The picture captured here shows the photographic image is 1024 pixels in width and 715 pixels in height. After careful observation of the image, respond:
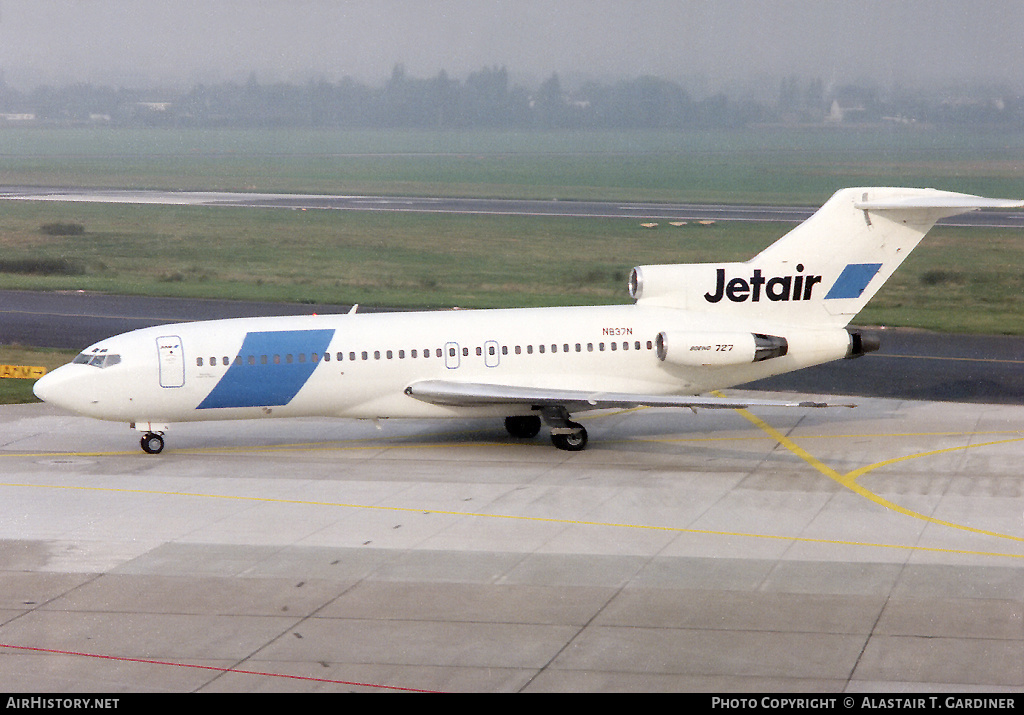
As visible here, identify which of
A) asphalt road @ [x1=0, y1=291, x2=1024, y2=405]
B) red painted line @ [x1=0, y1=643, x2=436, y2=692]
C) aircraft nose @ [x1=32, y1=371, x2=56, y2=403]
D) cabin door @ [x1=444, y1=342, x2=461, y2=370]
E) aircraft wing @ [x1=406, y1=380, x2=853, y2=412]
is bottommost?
asphalt road @ [x1=0, y1=291, x2=1024, y2=405]

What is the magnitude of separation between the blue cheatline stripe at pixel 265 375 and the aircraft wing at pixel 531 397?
2.53m

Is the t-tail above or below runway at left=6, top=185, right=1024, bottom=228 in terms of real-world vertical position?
above

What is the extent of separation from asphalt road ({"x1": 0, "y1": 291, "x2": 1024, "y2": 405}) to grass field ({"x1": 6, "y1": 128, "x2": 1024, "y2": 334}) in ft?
8.17

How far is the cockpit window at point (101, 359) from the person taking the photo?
2777 cm

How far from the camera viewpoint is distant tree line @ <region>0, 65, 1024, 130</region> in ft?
333

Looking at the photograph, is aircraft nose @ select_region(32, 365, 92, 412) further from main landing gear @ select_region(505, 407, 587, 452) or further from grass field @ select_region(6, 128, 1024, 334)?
grass field @ select_region(6, 128, 1024, 334)

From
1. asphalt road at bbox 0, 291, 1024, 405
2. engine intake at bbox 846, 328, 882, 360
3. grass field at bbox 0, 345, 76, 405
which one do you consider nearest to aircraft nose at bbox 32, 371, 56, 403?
grass field at bbox 0, 345, 76, 405

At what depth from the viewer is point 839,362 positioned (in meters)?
39.5

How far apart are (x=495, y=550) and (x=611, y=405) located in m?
7.00

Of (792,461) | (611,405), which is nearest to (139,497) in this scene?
(611,405)

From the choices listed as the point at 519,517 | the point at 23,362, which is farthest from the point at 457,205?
the point at 519,517

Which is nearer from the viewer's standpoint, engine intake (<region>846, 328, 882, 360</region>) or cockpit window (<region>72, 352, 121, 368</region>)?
cockpit window (<region>72, 352, 121, 368</region>)

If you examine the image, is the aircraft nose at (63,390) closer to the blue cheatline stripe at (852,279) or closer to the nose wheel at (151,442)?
the nose wheel at (151,442)
